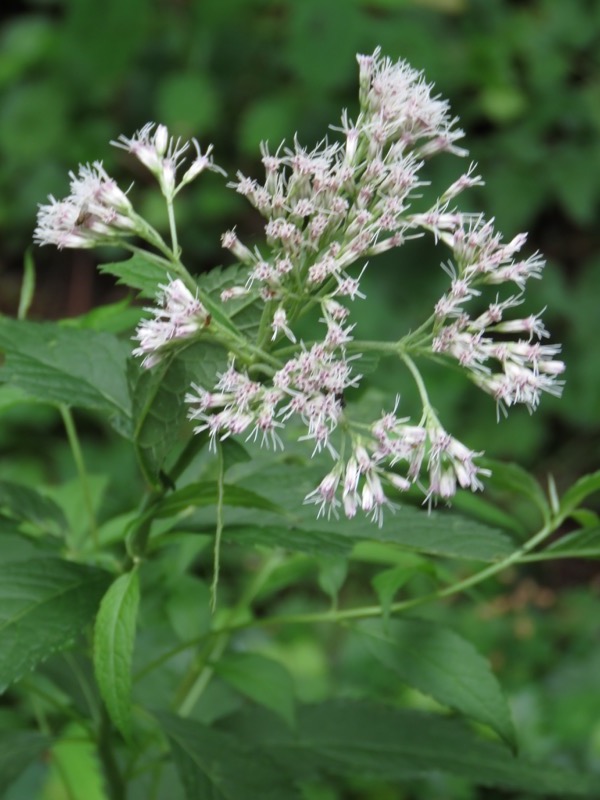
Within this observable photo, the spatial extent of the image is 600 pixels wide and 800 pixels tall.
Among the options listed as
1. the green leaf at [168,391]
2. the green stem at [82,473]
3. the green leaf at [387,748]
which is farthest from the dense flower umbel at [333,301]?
the green leaf at [387,748]

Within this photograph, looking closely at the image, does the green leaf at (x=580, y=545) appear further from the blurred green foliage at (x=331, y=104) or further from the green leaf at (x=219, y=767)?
the blurred green foliage at (x=331, y=104)

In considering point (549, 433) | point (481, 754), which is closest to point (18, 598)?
point (481, 754)

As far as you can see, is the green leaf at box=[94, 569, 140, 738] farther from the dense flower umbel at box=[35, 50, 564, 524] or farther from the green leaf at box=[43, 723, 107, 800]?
the green leaf at box=[43, 723, 107, 800]

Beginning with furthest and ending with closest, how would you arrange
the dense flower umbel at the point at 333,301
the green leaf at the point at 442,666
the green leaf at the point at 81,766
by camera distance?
the green leaf at the point at 81,766 < the green leaf at the point at 442,666 < the dense flower umbel at the point at 333,301

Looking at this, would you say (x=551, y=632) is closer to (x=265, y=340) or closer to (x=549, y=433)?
(x=549, y=433)

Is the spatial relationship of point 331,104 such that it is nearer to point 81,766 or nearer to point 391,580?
point 81,766

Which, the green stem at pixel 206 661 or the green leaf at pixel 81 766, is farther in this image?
the green leaf at pixel 81 766

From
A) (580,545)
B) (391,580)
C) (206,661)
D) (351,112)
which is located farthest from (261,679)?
(351,112)
